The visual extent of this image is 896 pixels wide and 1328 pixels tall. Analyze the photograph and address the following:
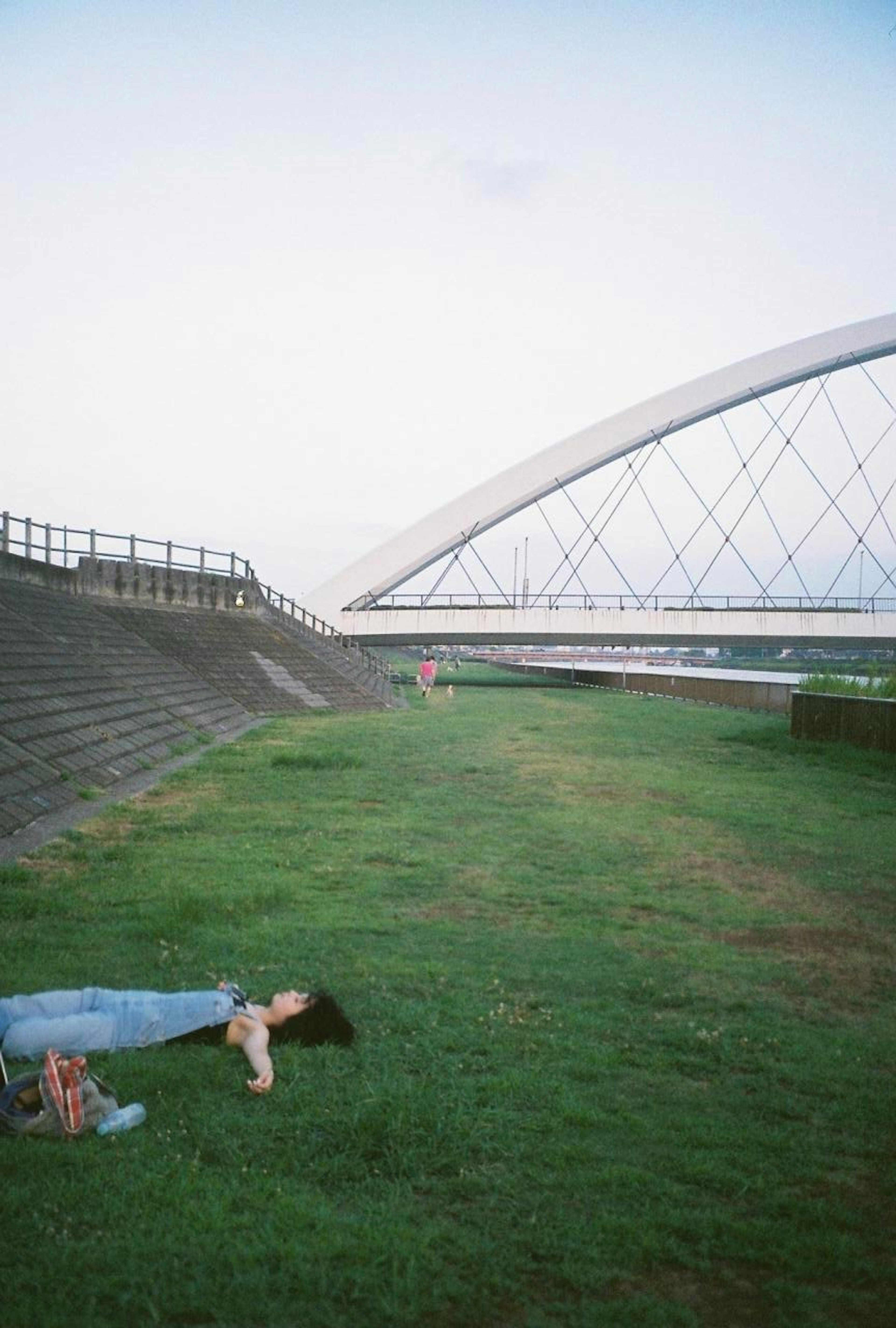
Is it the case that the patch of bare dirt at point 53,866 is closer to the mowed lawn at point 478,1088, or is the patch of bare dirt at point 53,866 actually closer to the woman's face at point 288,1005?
the mowed lawn at point 478,1088

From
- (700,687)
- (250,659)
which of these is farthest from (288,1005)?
(700,687)

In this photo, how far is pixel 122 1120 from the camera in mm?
4297

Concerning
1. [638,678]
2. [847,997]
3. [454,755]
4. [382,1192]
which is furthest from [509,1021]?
[638,678]

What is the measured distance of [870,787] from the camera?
1673 cm

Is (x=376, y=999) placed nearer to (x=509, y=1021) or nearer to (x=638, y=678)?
(x=509, y=1021)

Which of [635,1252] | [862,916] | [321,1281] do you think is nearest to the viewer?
[321,1281]

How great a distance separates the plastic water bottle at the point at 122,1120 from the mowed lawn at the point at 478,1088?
0.24ft

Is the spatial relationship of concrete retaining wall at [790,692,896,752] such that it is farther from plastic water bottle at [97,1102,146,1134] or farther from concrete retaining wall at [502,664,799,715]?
plastic water bottle at [97,1102,146,1134]

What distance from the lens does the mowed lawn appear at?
3375 mm

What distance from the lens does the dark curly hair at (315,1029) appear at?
5.28m

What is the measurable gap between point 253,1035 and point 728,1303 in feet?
8.13

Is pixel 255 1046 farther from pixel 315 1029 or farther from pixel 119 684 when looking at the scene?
pixel 119 684

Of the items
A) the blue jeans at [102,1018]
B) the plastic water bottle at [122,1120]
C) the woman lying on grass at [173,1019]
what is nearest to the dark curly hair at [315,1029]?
the woman lying on grass at [173,1019]

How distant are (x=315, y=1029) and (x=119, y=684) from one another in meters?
16.1
